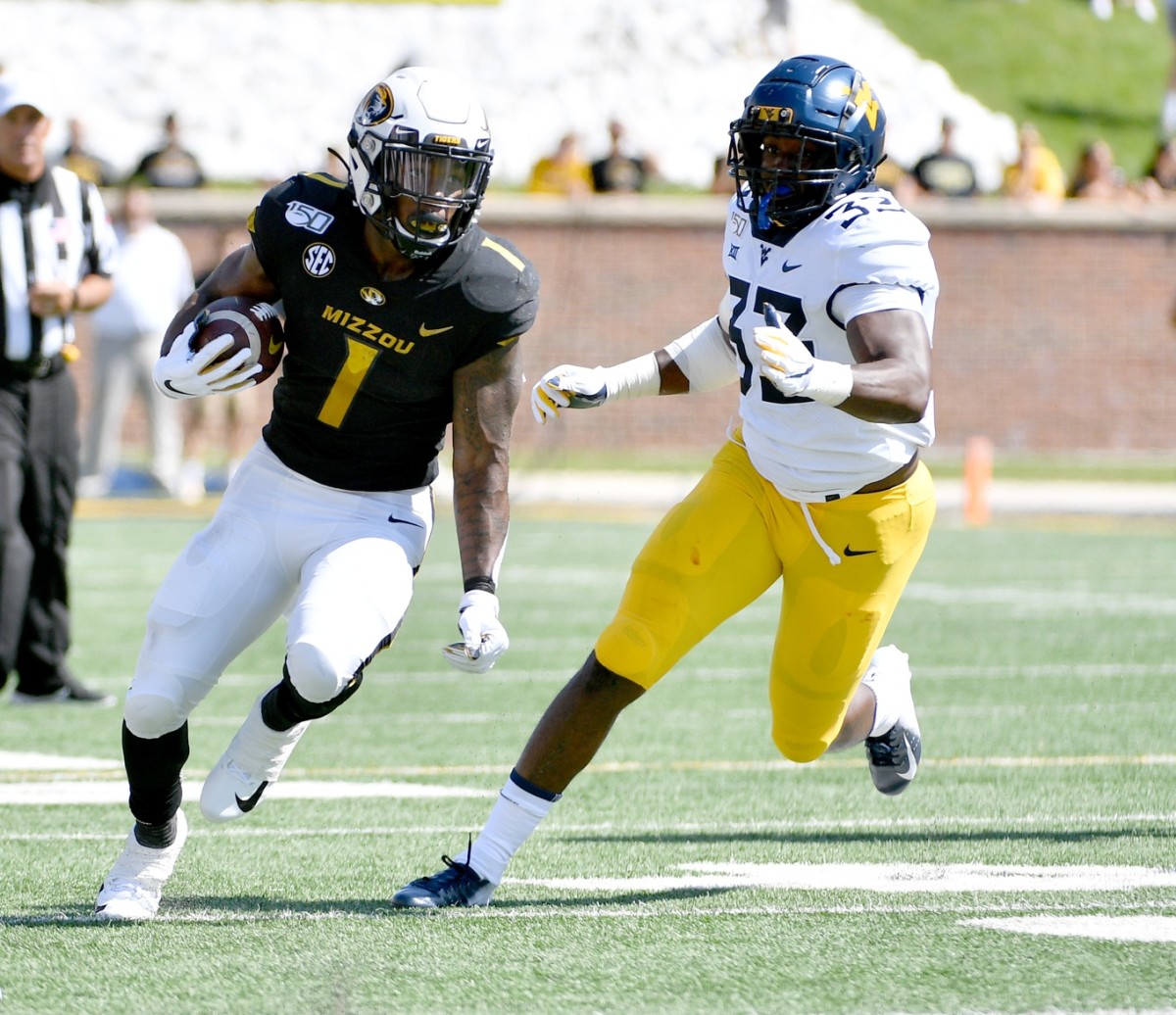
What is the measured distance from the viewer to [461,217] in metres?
4.49

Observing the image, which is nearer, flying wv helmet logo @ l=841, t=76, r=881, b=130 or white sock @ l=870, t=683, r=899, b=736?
flying wv helmet logo @ l=841, t=76, r=881, b=130

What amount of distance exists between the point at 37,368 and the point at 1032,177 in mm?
15745

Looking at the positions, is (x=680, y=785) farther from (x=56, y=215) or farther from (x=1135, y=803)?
(x=56, y=215)

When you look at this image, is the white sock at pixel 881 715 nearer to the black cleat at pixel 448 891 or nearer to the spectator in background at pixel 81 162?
the black cleat at pixel 448 891

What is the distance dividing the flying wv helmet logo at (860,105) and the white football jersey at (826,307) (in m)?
0.16

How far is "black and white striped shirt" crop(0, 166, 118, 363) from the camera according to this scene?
7.27m

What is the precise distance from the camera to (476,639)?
14.2ft

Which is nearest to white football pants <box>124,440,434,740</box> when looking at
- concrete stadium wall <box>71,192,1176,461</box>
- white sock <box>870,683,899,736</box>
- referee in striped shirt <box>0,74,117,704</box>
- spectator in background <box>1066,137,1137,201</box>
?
white sock <box>870,683,899,736</box>

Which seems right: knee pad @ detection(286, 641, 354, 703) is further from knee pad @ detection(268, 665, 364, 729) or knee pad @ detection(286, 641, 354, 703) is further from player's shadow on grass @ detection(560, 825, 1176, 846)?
player's shadow on grass @ detection(560, 825, 1176, 846)

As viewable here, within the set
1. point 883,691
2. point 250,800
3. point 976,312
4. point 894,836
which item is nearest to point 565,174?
point 976,312

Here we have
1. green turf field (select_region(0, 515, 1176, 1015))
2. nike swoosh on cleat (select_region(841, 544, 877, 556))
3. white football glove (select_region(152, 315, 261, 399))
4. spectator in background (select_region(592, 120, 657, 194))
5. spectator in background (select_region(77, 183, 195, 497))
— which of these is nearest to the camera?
green turf field (select_region(0, 515, 1176, 1015))

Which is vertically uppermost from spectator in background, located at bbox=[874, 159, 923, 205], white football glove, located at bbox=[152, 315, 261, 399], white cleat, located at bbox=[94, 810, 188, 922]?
white football glove, located at bbox=[152, 315, 261, 399]

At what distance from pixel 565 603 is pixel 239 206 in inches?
417

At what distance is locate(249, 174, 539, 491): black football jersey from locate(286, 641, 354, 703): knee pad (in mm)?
466
